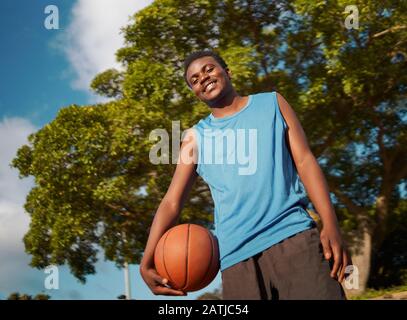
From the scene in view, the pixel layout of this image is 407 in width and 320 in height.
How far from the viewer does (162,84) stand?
11.8m

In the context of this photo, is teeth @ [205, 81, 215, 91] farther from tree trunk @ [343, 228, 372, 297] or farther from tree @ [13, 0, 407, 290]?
tree trunk @ [343, 228, 372, 297]

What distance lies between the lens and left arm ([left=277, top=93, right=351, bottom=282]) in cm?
262

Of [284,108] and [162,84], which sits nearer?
[284,108]

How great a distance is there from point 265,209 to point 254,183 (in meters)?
0.15

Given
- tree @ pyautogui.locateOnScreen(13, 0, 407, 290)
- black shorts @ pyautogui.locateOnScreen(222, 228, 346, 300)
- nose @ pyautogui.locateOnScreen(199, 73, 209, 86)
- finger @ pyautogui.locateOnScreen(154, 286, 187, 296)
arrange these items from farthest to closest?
tree @ pyautogui.locateOnScreen(13, 0, 407, 290), nose @ pyautogui.locateOnScreen(199, 73, 209, 86), finger @ pyautogui.locateOnScreen(154, 286, 187, 296), black shorts @ pyautogui.locateOnScreen(222, 228, 346, 300)

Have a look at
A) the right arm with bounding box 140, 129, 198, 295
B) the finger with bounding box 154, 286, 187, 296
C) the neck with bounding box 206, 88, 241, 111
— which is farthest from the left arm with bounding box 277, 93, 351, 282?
the finger with bounding box 154, 286, 187, 296

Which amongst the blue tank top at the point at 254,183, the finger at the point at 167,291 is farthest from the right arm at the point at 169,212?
the blue tank top at the point at 254,183

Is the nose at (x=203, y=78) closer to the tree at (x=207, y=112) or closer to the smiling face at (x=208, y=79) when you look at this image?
the smiling face at (x=208, y=79)

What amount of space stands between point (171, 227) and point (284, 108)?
0.94 m

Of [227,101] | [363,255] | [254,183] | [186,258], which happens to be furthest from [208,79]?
[363,255]

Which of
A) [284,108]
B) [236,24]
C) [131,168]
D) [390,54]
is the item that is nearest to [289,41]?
[236,24]

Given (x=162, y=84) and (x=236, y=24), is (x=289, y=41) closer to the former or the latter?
(x=236, y=24)

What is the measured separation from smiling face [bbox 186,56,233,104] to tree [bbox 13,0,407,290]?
806cm

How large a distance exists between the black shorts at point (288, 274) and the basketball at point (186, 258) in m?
0.31
